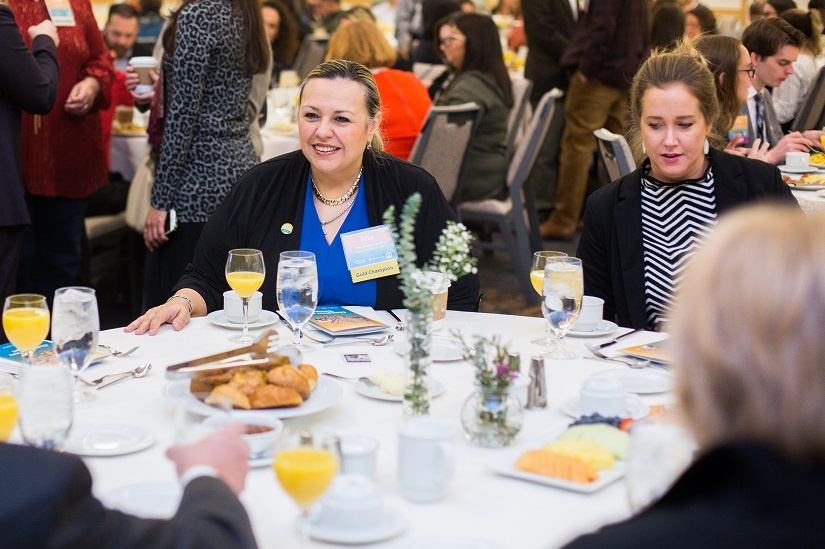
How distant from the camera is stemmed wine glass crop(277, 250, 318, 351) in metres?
2.08

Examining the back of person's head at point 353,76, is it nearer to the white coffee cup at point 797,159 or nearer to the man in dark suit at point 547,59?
the white coffee cup at point 797,159

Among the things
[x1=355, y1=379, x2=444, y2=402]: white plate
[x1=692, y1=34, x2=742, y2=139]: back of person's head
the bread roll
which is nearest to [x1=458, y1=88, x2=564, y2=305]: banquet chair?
[x1=692, y1=34, x2=742, y2=139]: back of person's head

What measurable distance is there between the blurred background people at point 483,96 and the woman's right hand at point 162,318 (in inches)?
125

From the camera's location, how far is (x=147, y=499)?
1.39 m

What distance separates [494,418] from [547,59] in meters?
5.90

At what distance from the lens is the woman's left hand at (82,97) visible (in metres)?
4.14

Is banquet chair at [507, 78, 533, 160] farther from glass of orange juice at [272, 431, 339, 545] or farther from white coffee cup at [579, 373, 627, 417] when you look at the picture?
glass of orange juice at [272, 431, 339, 545]

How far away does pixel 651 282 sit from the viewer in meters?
2.79

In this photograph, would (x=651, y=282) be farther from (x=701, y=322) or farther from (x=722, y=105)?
(x=701, y=322)

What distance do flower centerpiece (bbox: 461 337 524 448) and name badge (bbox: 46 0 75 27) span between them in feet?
9.90

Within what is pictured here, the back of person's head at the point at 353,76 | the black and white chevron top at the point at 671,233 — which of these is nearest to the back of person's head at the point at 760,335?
the black and white chevron top at the point at 671,233

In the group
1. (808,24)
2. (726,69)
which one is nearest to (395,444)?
(726,69)

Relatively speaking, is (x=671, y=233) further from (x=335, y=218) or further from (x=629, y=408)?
(x=629, y=408)

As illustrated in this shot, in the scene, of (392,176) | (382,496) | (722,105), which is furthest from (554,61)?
(382,496)
